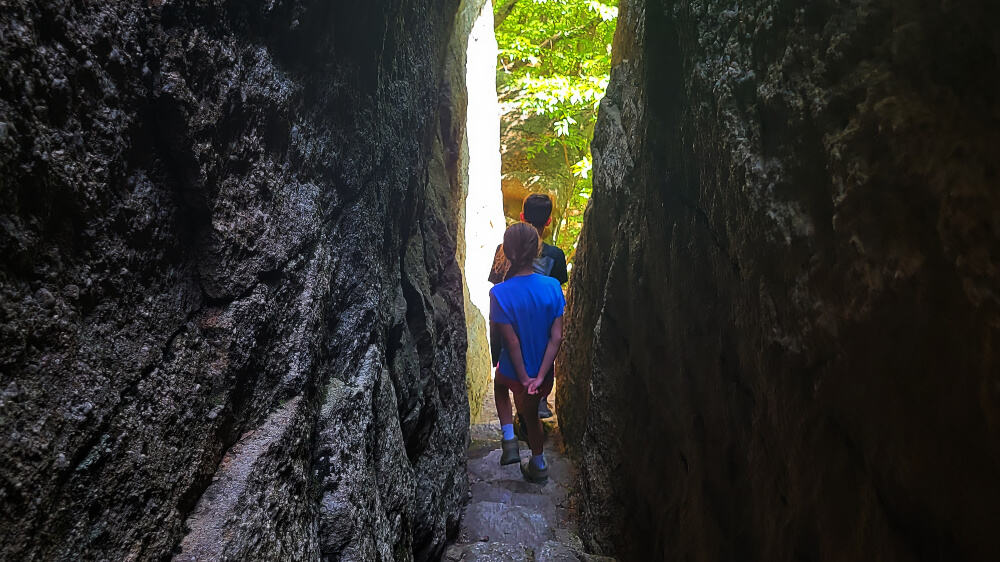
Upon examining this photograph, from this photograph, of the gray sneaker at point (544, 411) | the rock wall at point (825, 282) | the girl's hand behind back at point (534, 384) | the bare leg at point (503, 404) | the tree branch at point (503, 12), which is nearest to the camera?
the rock wall at point (825, 282)

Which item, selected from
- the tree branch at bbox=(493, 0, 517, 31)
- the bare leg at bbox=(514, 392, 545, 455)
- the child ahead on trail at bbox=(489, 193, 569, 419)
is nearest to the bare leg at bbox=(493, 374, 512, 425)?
the bare leg at bbox=(514, 392, 545, 455)

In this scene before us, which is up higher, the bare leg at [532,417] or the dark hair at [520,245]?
the dark hair at [520,245]

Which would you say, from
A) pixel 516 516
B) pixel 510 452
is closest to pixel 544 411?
pixel 510 452

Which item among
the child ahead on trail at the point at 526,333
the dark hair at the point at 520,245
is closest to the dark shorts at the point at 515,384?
the child ahead on trail at the point at 526,333

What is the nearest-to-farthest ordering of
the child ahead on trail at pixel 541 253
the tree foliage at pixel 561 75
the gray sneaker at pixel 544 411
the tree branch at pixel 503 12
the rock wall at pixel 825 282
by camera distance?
the rock wall at pixel 825 282 → the child ahead on trail at pixel 541 253 → the gray sneaker at pixel 544 411 → the tree foliage at pixel 561 75 → the tree branch at pixel 503 12

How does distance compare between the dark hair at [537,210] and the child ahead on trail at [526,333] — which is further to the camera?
the dark hair at [537,210]

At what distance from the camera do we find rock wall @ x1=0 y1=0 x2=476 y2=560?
1004 millimetres

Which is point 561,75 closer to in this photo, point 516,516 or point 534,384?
point 534,384

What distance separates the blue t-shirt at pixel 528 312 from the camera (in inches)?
173

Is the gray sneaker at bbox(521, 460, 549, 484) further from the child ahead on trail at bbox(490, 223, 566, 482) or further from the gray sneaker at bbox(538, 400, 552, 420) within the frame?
the gray sneaker at bbox(538, 400, 552, 420)

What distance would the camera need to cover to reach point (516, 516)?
12.3 feet

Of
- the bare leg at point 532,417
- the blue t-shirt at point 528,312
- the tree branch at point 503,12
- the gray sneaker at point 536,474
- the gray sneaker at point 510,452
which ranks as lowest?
the gray sneaker at point 536,474

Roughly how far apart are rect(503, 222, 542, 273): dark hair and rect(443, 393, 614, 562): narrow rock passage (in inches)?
62.8

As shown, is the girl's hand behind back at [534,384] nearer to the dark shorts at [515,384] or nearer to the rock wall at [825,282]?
the dark shorts at [515,384]
